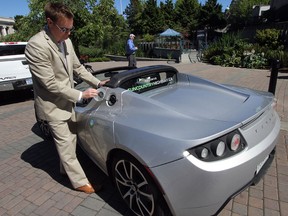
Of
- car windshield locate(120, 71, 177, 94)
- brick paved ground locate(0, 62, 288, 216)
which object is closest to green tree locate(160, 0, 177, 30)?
brick paved ground locate(0, 62, 288, 216)

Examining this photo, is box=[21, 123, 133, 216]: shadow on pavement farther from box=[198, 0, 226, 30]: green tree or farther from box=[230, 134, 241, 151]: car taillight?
box=[198, 0, 226, 30]: green tree

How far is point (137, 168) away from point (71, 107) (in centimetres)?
117

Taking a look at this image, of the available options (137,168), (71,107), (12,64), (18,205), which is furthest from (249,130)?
(12,64)

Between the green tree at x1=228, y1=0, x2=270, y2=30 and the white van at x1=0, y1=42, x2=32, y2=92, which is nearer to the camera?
the white van at x1=0, y1=42, x2=32, y2=92

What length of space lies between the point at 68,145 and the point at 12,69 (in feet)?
17.3

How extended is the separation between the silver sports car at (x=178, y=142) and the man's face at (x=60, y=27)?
2.15ft

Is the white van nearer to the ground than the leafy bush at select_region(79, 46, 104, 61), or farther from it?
farther from it

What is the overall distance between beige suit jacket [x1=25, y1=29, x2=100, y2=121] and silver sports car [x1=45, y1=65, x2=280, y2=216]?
0.25 meters

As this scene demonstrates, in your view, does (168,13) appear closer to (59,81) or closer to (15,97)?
(15,97)

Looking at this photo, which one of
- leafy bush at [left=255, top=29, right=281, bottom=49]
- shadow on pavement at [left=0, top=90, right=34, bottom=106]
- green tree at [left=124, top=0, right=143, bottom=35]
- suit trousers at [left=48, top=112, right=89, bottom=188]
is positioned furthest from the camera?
green tree at [left=124, top=0, right=143, bottom=35]

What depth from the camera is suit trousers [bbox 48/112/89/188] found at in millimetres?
2957

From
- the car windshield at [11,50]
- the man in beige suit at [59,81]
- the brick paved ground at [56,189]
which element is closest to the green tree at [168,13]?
the car windshield at [11,50]

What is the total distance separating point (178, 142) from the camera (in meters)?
2.01

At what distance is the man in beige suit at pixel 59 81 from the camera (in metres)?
2.63
